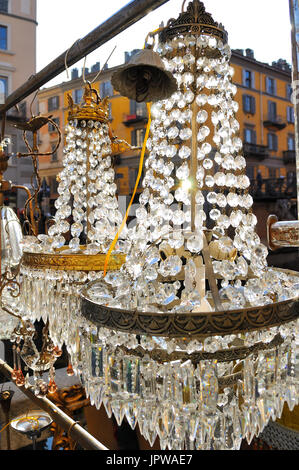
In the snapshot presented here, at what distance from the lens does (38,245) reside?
48.0 inches

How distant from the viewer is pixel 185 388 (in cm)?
59

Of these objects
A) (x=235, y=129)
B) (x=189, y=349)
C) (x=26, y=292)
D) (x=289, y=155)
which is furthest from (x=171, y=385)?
(x=289, y=155)

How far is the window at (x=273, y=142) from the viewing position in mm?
13902

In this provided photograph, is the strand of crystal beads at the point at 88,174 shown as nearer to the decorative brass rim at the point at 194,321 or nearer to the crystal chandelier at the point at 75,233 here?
the crystal chandelier at the point at 75,233

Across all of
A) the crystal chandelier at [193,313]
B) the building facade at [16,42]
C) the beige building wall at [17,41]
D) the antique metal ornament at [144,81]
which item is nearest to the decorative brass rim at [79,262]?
the crystal chandelier at [193,313]

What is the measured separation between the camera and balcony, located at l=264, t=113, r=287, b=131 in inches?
533

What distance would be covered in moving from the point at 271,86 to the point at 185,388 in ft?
48.8

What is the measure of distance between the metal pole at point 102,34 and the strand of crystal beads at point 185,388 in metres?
0.64

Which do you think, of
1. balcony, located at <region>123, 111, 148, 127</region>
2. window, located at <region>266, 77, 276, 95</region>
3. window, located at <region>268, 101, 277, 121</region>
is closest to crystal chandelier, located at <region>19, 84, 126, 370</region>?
balcony, located at <region>123, 111, 148, 127</region>

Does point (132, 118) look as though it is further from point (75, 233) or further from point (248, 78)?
point (75, 233)

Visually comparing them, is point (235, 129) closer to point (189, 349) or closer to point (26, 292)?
point (189, 349)

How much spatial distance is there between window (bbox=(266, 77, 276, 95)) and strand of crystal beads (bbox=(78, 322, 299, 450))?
47.4 feet

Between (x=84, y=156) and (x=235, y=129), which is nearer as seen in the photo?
(x=235, y=129)

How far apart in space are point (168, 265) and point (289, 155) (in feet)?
47.8
